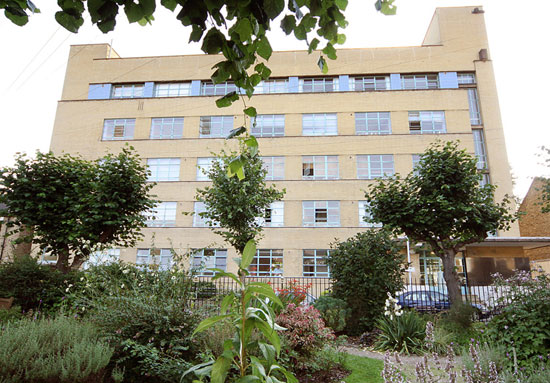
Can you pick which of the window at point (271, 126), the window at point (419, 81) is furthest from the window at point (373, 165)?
the window at point (419, 81)

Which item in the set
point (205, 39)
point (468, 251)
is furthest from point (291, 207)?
point (205, 39)

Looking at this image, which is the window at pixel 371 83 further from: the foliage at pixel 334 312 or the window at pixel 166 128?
the foliage at pixel 334 312

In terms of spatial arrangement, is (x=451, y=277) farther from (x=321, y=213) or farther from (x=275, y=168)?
(x=275, y=168)

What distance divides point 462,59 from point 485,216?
88.8ft

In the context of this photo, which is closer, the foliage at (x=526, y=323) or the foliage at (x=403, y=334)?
the foliage at (x=526, y=323)

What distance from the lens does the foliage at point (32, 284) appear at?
9.62 meters

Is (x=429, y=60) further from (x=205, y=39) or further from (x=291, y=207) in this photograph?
(x=205, y=39)

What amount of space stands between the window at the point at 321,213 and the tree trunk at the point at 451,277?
16.7 meters

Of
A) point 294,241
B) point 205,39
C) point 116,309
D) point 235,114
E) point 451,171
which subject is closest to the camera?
point 205,39

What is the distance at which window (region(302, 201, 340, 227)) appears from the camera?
30.5 metres

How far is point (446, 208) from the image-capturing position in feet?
42.1

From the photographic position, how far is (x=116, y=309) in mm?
5621

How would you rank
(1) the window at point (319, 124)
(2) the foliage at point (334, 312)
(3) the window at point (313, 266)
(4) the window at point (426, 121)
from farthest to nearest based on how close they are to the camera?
(1) the window at point (319, 124)
(4) the window at point (426, 121)
(3) the window at point (313, 266)
(2) the foliage at point (334, 312)

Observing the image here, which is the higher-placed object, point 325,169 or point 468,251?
point 325,169
